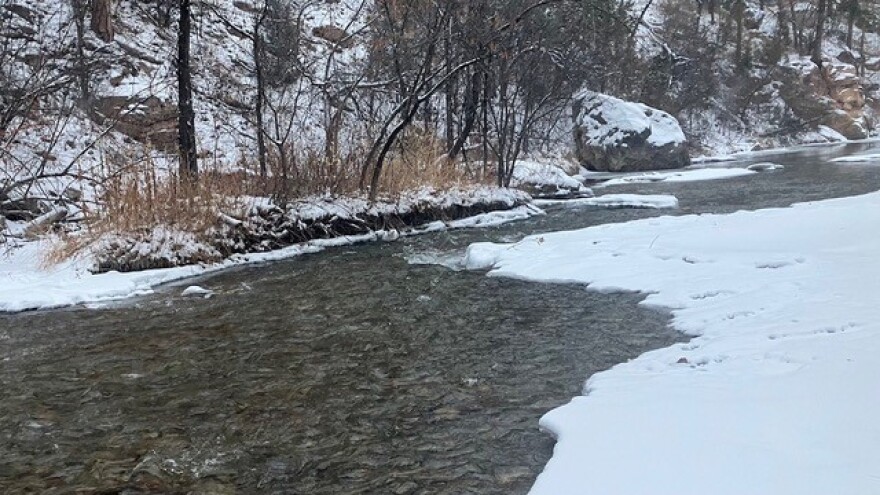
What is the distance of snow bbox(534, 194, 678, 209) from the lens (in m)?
11.7

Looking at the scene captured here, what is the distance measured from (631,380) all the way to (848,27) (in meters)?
41.8

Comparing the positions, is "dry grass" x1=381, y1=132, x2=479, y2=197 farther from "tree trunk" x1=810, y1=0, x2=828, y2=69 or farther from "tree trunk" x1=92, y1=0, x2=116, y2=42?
"tree trunk" x1=810, y1=0, x2=828, y2=69

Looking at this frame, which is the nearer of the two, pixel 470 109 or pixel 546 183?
pixel 470 109

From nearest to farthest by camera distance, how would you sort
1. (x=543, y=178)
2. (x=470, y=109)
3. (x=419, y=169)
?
1. (x=419, y=169)
2. (x=470, y=109)
3. (x=543, y=178)

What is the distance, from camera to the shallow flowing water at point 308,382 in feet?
9.62

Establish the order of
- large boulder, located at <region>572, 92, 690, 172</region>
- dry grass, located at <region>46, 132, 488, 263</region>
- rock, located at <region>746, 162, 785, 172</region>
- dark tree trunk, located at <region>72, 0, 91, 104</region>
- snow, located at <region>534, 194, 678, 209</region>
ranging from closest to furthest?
1. dry grass, located at <region>46, 132, 488, 263</region>
2. snow, located at <region>534, 194, 678, 209</region>
3. dark tree trunk, located at <region>72, 0, 91, 104</region>
4. rock, located at <region>746, 162, 785, 172</region>
5. large boulder, located at <region>572, 92, 690, 172</region>

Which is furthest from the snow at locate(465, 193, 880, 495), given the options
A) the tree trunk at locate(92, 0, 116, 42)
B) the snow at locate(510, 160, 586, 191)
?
the tree trunk at locate(92, 0, 116, 42)

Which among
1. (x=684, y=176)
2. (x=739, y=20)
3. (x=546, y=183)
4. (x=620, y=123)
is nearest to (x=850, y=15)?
(x=739, y=20)

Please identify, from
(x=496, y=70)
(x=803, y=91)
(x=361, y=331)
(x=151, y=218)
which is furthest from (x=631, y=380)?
(x=803, y=91)

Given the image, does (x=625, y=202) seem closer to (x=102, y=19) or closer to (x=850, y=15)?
(x=102, y=19)

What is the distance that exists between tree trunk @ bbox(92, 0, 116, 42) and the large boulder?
44.0ft

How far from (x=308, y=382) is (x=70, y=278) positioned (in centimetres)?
429

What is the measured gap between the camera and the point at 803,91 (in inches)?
1205

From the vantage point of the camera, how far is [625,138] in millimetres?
20062
